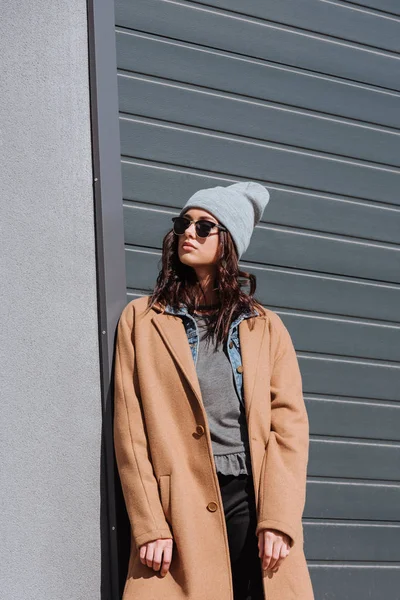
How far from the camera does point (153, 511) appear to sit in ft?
11.4

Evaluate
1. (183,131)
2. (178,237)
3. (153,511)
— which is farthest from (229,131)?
(153,511)

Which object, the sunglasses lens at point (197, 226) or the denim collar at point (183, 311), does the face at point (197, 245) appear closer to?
the sunglasses lens at point (197, 226)

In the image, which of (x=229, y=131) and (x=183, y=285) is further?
(x=229, y=131)

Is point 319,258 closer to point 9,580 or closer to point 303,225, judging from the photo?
point 303,225

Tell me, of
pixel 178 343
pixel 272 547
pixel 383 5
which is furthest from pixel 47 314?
pixel 383 5

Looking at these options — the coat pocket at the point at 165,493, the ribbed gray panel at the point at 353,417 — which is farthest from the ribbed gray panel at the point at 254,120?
the coat pocket at the point at 165,493

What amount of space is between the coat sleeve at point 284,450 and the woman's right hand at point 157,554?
316mm

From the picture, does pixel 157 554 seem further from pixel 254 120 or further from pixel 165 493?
pixel 254 120

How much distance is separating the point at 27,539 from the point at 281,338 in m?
1.18

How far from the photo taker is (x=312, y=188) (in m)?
4.83

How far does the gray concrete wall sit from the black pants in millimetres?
463

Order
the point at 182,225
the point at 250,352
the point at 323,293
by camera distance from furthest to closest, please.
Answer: the point at 323,293, the point at 182,225, the point at 250,352

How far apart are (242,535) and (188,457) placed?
323 millimetres

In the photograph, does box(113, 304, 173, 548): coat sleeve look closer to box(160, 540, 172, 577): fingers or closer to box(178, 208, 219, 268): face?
box(160, 540, 172, 577): fingers
